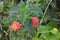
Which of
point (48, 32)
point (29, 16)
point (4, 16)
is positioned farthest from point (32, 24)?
point (4, 16)

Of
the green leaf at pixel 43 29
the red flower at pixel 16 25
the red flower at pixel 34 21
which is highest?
the red flower at pixel 34 21

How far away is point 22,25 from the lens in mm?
1156

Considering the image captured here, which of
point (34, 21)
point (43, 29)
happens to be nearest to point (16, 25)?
point (34, 21)

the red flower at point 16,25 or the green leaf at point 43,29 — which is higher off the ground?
the red flower at point 16,25

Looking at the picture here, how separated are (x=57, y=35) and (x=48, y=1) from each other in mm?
216

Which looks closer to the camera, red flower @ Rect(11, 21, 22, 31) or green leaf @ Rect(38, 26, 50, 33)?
red flower @ Rect(11, 21, 22, 31)

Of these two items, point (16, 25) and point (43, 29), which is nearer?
point (16, 25)

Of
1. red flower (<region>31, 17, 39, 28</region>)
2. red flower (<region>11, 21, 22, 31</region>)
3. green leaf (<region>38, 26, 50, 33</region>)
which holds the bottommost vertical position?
green leaf (<region>38, 26, 50, 33</region>)

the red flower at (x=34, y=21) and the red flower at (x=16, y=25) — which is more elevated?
the red flower at (x=34, y=21)

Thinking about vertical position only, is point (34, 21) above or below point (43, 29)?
above

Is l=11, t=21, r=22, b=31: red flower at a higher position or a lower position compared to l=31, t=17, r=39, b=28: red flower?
lower

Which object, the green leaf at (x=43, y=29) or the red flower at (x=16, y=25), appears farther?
the green leaf at (x=43, y=29)

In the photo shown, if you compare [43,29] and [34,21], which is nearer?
[34,21]

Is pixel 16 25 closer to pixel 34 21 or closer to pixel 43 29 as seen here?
pixel 34 21
